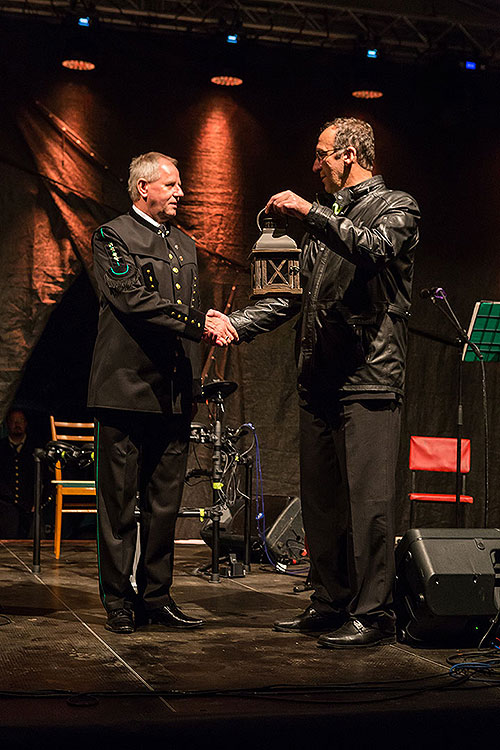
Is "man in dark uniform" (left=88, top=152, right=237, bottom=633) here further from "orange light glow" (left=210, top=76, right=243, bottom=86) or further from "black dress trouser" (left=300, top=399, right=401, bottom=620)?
"orange light glow" (left=210, top=76, right=243, bottom=86)

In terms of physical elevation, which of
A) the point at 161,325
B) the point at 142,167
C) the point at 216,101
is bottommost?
the point at 161,325

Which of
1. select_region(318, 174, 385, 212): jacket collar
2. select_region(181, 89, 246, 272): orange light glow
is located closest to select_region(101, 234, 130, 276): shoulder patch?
select_region(318, 174, 385, 212): jacket collar

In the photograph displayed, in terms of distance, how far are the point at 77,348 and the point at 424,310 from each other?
3242mm

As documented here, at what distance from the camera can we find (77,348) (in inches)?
349

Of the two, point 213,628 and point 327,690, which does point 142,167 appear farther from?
point 327,690

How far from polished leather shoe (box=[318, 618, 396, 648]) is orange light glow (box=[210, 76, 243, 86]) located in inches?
222

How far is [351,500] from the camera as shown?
3.26 meters

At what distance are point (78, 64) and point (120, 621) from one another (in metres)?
5.28

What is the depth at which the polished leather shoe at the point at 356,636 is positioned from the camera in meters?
3.09

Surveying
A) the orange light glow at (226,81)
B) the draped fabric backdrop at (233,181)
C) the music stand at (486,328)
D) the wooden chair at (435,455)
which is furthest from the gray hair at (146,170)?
the orange light glow at (226,81)

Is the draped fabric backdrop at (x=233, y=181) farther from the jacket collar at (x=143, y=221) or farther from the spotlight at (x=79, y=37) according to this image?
the jacket collar at (x=143, y=221)

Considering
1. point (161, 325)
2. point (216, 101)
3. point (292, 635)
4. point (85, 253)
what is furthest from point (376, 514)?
point (216, 101)

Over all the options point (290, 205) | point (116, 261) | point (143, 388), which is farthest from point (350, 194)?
point (143, 388)

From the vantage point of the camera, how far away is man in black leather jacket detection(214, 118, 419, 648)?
3182 millimetres
